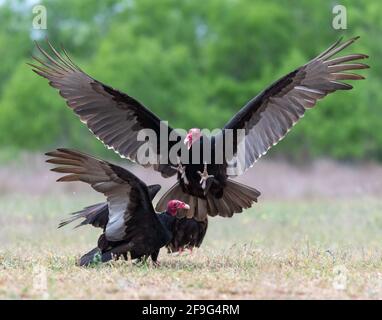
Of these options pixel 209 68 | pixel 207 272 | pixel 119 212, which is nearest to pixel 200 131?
pixel 119 212

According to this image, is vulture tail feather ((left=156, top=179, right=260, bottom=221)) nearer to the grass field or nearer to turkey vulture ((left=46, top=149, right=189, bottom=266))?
the grass field

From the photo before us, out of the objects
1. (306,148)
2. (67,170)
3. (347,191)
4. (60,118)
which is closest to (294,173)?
(347,191)

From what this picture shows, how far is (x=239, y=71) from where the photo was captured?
33844 mm

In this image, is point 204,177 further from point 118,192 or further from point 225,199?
point 118,192

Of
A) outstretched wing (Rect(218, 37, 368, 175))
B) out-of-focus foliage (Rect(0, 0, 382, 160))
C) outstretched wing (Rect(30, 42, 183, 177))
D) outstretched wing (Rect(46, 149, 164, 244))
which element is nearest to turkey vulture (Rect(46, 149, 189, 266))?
outstretched wing (Rect(46, 149, 164, 244))

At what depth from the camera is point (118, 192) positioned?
6105 millimetres

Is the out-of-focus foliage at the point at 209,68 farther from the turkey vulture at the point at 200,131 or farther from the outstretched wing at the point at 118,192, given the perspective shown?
the outstretched wing at the point at 118,192

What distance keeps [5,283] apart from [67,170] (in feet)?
3.31

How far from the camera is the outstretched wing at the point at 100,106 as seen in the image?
7242 mm

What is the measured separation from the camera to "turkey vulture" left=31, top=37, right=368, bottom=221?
7.29 metres

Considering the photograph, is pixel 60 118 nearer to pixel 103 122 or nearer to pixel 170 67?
pixel 170 67

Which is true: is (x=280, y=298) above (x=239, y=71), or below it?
below

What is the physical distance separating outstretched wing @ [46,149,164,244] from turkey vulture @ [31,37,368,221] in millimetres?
838

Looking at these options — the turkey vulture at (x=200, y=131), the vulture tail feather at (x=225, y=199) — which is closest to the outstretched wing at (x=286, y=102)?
the turkey vulture at (x=200, y=131)
